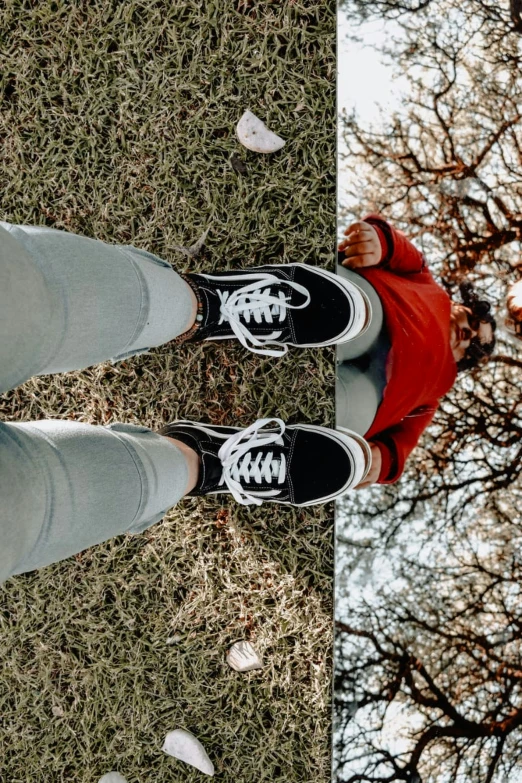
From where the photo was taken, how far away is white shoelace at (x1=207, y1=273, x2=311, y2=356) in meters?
1.38

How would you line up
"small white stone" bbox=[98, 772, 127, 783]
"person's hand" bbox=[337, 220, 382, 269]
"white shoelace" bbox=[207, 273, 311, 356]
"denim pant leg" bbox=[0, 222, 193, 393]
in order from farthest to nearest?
"small white stone" bbox=[98, 772, 127, 783]
"person's hand" bbox=[337, 220, 382, 269]
"white shoelace" bbox=[207, 273, 311, 356]
"denim pant leg" bbox=[0, 222, 193, 393]

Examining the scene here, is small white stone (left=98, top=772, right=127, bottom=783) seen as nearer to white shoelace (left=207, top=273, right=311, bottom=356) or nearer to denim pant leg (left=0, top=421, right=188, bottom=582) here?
denim pant leg (left=0, top=421, right=188, bottom=582)

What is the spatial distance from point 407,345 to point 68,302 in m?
0.87

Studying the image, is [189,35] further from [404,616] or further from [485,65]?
[404,616]

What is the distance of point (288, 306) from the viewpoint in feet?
4.59

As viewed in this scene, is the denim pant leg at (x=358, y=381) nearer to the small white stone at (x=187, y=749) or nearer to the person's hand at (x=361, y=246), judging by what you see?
the person's hand at (x=361, y=246)

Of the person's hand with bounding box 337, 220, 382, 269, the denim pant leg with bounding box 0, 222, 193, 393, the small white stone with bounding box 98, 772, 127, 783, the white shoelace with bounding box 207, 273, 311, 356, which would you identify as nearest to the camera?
the denim pant leg with bounding box 0, 222, 193, 393

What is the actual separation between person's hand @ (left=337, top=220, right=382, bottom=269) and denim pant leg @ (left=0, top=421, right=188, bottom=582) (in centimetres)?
71

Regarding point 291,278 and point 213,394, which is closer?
point 291,278

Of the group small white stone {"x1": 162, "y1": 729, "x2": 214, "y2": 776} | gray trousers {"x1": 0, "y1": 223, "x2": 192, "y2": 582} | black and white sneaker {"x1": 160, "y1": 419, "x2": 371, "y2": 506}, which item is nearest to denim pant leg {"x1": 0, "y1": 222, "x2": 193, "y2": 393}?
gray trousers {"x1": 0, "y1": 223, "x2": 192, "y2": 582}

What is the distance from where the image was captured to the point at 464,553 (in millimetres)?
1518

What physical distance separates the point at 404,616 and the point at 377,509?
28 centimetres

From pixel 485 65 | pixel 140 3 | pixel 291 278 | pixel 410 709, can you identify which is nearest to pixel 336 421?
pixel 291 278

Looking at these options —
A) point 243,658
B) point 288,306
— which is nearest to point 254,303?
point 288,306
